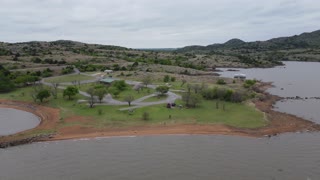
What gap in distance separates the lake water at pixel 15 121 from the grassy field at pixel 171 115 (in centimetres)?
510

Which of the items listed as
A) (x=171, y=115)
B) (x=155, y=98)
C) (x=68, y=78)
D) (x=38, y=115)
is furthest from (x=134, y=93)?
(x=68, y=78)

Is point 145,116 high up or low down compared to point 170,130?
up

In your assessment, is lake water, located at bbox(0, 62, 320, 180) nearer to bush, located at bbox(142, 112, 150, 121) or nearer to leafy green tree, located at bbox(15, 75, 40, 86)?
bush, located at bbox(142, 112, 150, 121)

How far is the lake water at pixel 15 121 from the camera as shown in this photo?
52612mm

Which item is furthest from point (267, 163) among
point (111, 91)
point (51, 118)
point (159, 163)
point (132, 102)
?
point (111, 91)

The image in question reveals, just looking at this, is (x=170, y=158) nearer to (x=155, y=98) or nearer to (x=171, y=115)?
(x=171, y=115)

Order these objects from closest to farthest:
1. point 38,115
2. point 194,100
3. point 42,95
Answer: point 194,100
point 38,115
point 42,95

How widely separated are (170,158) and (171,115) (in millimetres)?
16552

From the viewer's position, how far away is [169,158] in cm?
3841

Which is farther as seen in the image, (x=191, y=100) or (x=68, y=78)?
(x=68, y=78)

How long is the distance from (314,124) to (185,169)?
2811 cm

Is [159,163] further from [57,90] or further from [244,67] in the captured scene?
[244,67]

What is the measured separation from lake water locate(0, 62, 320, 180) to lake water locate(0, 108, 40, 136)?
978 cm

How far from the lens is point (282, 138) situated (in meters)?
46.0
